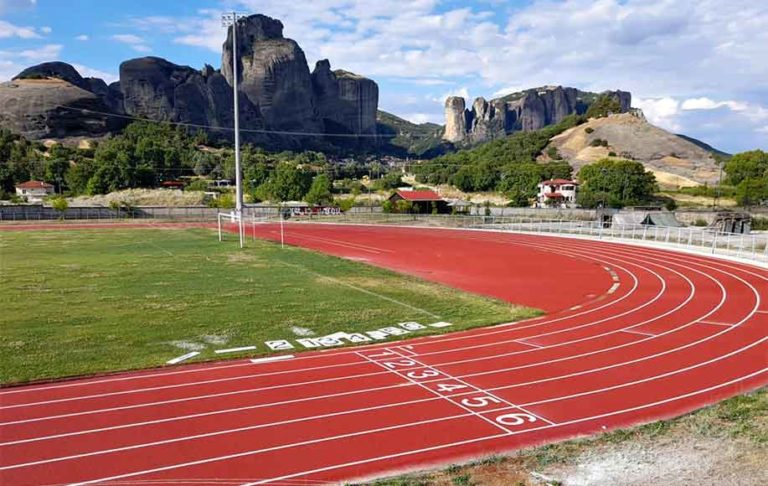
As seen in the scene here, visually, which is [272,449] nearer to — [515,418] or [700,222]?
[515,418]

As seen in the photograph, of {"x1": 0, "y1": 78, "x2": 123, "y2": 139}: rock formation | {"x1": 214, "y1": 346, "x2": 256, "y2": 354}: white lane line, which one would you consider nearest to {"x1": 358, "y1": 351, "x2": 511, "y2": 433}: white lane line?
{"x1": 214, "y1": 346, "x2": 256, "y2": 354}: white lane line

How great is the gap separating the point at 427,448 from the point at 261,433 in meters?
2.36

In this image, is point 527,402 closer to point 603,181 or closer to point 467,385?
point 467,385

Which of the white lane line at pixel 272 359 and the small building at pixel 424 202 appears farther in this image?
the small building at pixel 424 202

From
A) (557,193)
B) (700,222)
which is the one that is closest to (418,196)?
(700,222)

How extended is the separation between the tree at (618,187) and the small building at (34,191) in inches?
3350

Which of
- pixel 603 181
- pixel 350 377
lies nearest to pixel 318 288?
pixel 350 377

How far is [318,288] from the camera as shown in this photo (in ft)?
62.3

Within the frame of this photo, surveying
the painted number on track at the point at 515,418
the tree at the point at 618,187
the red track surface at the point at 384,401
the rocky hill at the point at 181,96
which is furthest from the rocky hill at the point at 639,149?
the painted number on track at the point at 515,418

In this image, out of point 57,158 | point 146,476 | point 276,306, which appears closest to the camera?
point 146,476

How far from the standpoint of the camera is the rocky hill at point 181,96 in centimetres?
12631

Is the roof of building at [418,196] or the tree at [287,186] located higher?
→ the tree at [287,186]

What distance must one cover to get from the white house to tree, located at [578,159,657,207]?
2538mm

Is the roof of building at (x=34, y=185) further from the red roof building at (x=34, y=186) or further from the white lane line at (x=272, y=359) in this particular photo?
the white lane line at (x=272, y=359)
